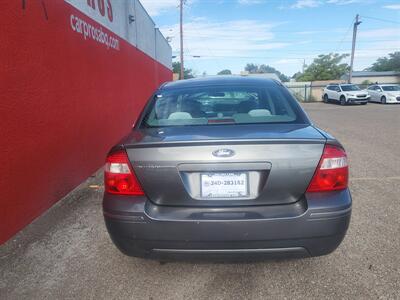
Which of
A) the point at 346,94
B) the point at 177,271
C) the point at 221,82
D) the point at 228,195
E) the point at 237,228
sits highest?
the point at 221,82

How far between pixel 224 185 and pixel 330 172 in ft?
2.29

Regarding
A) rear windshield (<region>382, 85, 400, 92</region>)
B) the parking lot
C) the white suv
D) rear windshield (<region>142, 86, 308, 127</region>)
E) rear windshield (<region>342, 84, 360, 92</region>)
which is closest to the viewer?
the parking lot

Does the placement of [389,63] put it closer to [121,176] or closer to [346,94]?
[346,94]

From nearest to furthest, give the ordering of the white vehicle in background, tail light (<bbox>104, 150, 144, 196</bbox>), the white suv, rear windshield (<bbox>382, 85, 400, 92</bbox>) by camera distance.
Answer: tail light (<bbox>104, 150, 144, 196</bbox>), the white suv, the white vehicle in background, rear windshield (<bbox>382, 85, 400, 92</bbox>)

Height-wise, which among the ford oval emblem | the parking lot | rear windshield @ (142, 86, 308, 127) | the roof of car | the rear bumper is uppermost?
the roof of car

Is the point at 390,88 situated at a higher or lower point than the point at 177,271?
higher

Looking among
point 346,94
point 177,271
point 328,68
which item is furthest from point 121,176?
point 328,68

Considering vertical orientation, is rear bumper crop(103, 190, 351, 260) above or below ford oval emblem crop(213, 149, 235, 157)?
below

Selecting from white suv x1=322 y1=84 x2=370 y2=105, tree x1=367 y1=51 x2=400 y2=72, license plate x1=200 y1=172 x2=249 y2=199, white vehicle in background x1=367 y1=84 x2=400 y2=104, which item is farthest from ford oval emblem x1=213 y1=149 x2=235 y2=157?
tree x1=367 y1=51 x2=400 y2=72

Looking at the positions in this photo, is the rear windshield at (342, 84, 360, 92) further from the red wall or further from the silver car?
the silver car

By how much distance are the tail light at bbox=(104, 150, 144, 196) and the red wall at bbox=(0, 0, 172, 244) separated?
1.53m

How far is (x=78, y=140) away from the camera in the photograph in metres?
5.21

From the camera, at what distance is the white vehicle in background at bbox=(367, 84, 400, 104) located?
2585 cm

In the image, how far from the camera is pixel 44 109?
4.19 metres
